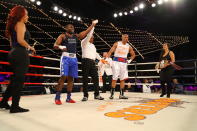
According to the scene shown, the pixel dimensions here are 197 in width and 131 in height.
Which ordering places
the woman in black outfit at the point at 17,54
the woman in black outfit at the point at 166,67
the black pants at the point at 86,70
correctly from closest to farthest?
the woman in black outfit at the point at 17,54 < the black pants at the point at 86,70 < the woman in black outfit at the point at 166,67

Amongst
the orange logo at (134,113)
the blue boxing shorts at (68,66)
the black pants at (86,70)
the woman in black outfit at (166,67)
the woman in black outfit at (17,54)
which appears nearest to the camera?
the orange logo at (134,113)

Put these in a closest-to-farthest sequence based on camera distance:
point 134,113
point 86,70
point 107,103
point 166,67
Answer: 1. point 134,113
2. point 107,103
3. point 86,70
4. point 166,67

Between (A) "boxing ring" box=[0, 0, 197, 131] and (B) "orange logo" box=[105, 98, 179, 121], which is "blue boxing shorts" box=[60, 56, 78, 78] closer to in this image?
(A) "boxing ring" box=[0, 0, 197, 131]

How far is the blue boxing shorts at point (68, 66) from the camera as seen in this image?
3154 mm

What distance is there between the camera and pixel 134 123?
5.49ft

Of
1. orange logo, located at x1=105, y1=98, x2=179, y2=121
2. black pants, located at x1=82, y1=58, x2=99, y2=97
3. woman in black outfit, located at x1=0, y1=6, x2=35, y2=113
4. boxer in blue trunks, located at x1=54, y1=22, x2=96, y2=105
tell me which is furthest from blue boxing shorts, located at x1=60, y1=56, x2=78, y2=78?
orange logo, located at x1=105, y1=98, x2=179, y2=121

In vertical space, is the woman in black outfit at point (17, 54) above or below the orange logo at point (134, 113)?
above

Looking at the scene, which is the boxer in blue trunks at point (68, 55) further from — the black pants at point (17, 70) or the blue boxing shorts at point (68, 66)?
the black pants at point (17, 70)

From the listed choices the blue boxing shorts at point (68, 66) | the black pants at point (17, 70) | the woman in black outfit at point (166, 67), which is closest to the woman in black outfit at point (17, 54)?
the black pants at point (17, 70)

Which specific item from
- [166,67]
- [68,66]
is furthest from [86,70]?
[166,67]

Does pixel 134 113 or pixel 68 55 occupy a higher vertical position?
pixel 68 55

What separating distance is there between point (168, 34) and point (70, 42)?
9.66 metres

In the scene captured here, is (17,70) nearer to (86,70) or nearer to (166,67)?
(86,70)

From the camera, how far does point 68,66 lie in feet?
10.6
